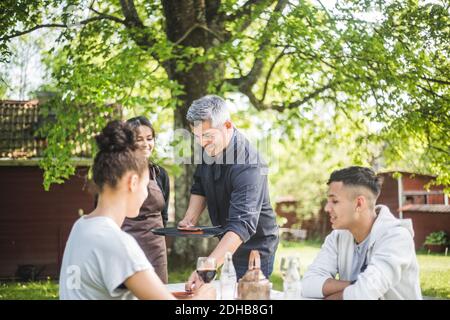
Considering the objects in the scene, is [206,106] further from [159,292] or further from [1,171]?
[1,171]

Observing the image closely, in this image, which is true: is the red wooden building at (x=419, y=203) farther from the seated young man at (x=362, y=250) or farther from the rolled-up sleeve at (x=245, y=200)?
the seated young man at (x=362, y=250)

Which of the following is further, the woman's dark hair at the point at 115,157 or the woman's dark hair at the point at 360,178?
the woman's dark hair at the point at 360,178

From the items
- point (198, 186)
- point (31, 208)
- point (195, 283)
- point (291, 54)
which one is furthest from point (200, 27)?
point (195, 283)

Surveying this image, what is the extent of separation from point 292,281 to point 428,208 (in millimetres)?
14162

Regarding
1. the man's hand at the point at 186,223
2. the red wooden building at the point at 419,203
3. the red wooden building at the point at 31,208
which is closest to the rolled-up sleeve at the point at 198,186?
the man's hand at the point at 186,223

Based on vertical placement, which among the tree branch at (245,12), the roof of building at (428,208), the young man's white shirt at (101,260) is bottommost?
the roof of building at (428,208)

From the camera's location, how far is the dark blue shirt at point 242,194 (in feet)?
11.3

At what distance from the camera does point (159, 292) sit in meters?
2.20

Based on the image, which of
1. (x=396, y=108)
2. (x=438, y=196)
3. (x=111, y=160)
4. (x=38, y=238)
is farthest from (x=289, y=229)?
(x=111, y=160)

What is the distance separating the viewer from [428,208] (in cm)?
1584

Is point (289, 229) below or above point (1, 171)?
below

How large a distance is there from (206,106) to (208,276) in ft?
3.72

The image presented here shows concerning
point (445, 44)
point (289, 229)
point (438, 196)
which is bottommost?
point (289, 229)

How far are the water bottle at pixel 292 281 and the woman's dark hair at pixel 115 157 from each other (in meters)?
0.82
